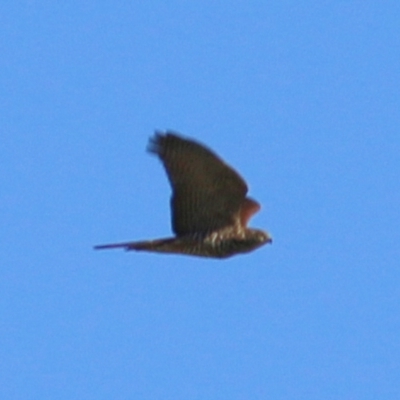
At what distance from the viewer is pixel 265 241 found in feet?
74.1

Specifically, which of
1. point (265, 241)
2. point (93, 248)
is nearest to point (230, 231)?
point (265, 241)

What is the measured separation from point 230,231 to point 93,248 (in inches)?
92.7

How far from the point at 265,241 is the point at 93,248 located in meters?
2.69

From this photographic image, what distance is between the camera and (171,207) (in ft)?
73.4

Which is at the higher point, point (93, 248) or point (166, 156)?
point (166, 156)

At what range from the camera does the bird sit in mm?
21656

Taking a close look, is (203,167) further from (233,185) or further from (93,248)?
(93,248)

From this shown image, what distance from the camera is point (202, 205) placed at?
879 inches

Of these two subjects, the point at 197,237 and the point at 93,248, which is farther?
the point at 197,237

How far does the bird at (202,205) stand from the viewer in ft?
71.1

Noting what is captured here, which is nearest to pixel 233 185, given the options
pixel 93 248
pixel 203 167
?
pixel 203 167

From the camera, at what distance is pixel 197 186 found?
22.1 m

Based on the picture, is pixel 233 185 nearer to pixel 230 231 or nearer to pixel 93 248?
pixel 230 231

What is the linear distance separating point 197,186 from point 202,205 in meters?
0.34
